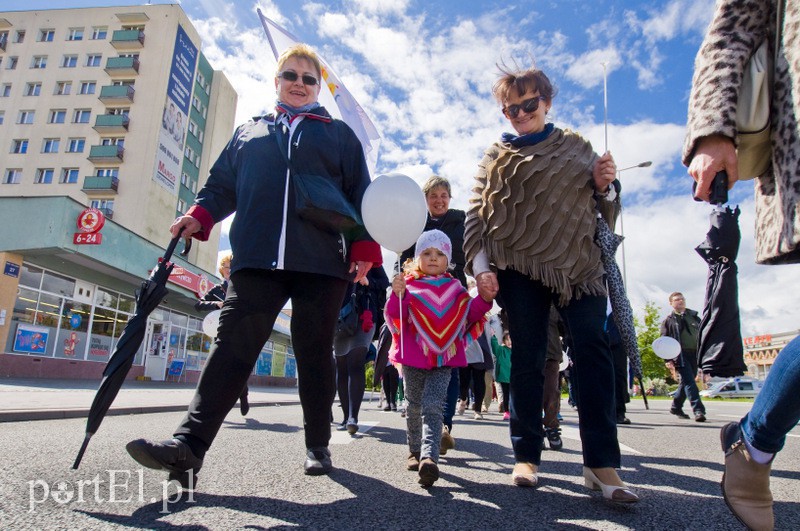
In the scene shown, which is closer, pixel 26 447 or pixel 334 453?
pixel 26 447

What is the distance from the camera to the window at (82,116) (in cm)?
3559

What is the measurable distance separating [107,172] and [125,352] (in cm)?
3675

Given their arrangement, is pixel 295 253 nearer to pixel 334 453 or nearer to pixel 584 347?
pixel 584 347

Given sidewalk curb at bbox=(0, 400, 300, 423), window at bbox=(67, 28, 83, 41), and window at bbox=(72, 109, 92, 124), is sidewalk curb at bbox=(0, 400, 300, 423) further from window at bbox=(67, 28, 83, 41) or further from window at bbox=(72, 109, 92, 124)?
window at bbox=(67, 28, 83, 41)

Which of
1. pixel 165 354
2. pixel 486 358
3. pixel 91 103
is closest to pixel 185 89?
pixel 91 103

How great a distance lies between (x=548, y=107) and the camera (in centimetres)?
308

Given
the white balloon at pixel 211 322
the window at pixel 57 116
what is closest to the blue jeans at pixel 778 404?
the white balloon at pixel 211 322

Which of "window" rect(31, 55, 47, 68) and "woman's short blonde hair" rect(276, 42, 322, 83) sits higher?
"window" rect(31, 55, 47, 68)

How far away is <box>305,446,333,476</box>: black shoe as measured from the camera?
2.70 metres

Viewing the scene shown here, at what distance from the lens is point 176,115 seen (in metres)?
36.3

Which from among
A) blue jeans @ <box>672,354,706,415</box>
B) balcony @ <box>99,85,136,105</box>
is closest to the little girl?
blue jeans @ <box>672,354,706,415</box>

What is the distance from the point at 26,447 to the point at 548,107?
375cm

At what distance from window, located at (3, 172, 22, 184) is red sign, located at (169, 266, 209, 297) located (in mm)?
19662

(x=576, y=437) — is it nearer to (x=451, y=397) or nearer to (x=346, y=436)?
(x=451, y=397)
